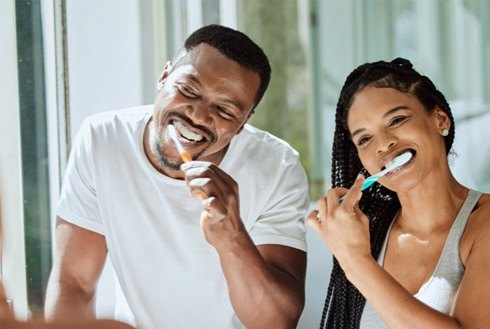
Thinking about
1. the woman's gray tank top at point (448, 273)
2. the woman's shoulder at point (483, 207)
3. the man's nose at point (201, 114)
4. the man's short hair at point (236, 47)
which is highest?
the man's short hair at point (236, 47)

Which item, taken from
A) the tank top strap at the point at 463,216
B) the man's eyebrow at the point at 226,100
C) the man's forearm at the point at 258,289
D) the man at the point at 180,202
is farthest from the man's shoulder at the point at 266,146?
the tank top strap at the point at 463,216

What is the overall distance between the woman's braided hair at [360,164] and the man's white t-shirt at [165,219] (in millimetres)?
128

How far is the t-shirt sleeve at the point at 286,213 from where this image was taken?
1.55 metres

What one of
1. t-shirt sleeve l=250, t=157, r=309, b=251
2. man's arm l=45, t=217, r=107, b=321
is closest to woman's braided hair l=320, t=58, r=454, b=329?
t-shirt sleeve l=250, t=157, r=309, b=251

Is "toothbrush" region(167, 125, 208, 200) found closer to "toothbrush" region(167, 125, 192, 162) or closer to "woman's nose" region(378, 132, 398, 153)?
"toothbrush" region(167, 125, 192, 162)

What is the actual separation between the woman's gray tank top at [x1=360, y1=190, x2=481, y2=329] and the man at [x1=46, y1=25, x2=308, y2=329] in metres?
0.28

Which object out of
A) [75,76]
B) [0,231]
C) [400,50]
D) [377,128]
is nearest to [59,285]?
[75,76]

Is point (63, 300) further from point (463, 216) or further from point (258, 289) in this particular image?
point (463, 216)

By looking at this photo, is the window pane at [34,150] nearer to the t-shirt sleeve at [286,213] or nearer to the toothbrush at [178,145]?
the toothbrush at [178,145]

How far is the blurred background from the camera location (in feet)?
5.32

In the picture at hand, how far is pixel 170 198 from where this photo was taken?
159 cm

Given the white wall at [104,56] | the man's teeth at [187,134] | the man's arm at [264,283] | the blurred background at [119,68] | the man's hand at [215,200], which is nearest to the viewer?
the man's hand at [215,200]

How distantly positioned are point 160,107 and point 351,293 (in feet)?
1.63

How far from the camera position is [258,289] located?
1.44 meters
